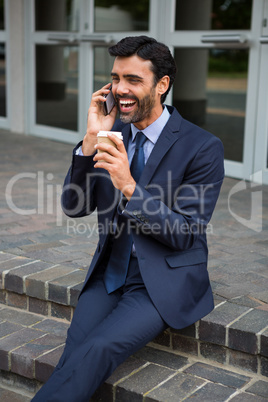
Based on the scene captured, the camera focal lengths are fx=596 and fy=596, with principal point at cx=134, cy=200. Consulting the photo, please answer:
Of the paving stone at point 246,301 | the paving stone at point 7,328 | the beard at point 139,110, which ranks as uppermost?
the beard at point 139,110

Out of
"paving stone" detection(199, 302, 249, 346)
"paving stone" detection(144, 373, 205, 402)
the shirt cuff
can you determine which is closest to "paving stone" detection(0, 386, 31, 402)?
"paving stone" detection(144, 373, 205, 402)

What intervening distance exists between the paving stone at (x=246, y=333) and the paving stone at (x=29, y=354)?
89cm

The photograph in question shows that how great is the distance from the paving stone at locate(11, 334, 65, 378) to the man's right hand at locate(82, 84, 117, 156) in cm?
105

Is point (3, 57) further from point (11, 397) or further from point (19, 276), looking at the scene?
point (11, 397)

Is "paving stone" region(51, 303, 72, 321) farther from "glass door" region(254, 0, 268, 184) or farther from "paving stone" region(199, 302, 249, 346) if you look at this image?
"glass door" region(254, 0, 268, 184)

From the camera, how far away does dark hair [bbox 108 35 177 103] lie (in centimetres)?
247

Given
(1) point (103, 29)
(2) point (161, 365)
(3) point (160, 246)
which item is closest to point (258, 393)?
(2) point (161, 365)

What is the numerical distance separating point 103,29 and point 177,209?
5117 mm

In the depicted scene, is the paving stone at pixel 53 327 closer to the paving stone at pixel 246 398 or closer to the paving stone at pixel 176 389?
the paving stone at pixel 176 389

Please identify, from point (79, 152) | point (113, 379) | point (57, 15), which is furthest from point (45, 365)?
point (57, 15)

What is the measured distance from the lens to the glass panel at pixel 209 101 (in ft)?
25.3

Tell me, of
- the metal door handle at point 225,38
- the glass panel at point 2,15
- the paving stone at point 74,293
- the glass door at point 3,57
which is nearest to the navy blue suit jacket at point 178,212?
the paving stone at point 74,293

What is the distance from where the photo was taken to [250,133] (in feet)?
18.6

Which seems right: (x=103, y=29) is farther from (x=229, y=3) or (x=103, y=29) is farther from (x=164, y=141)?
(x=229, y=3)
